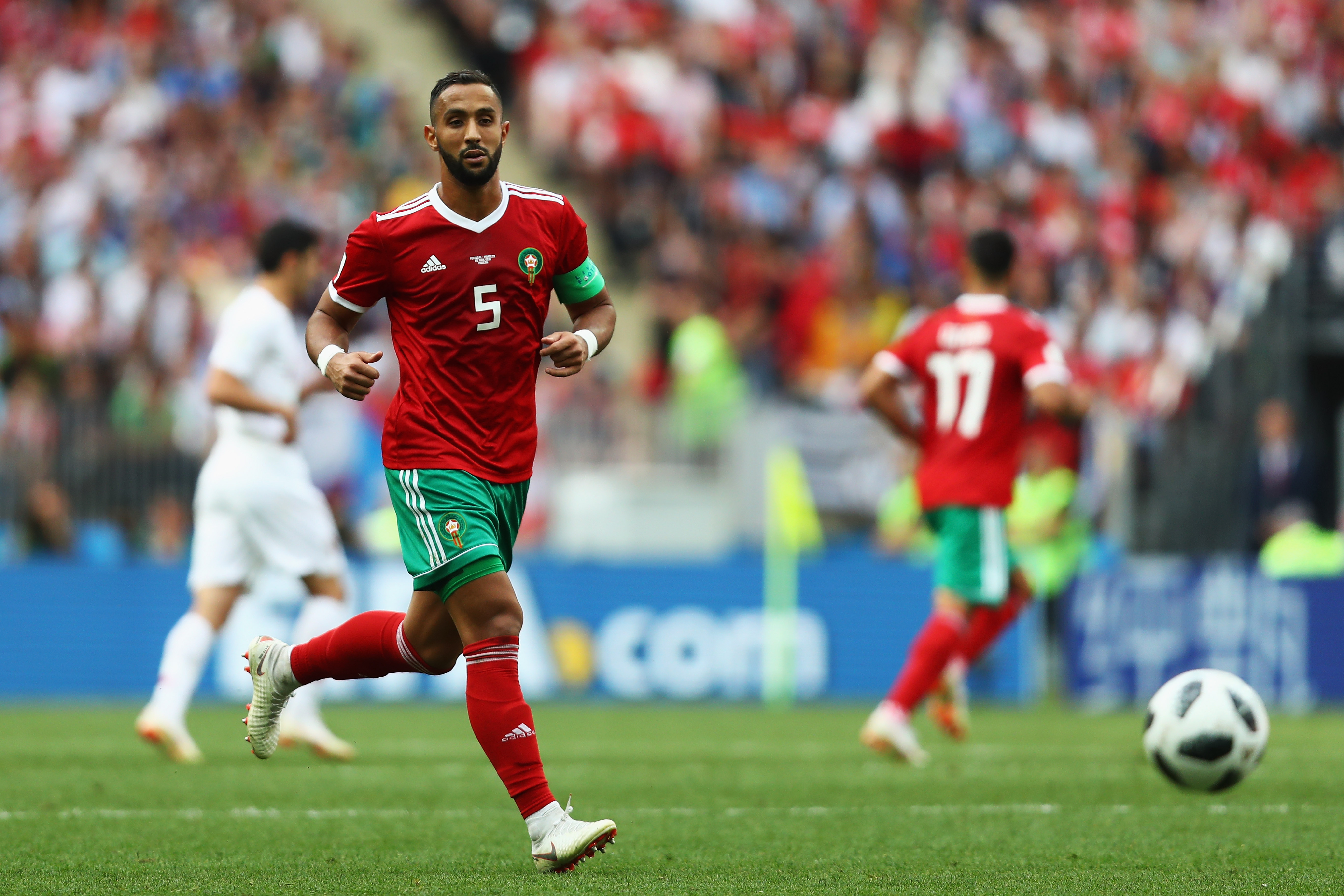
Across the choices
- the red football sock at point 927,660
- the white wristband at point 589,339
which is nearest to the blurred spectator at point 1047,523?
the red football sock at point 927,660

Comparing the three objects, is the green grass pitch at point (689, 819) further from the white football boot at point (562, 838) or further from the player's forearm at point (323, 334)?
the player's forearm at point (323, 334)

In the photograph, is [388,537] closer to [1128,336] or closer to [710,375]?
[710,375]

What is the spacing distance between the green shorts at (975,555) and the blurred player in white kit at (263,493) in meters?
2.88

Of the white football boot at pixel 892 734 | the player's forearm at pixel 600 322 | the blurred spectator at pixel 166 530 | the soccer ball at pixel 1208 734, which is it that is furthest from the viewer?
the blurred spectator at pixel 166 530

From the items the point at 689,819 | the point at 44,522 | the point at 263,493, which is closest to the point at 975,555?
the point at 689,819

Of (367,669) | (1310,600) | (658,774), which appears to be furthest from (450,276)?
(1310,600)

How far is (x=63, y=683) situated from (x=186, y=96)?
757 cm

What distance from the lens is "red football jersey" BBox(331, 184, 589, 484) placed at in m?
5.52

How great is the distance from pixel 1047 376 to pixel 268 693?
3.97 meters

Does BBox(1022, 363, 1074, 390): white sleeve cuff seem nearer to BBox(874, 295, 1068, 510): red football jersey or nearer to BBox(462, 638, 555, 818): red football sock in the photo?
BBox(874, 295, 1068, 510): red football jersey

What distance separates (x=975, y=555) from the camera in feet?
28.4

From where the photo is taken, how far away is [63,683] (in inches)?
580

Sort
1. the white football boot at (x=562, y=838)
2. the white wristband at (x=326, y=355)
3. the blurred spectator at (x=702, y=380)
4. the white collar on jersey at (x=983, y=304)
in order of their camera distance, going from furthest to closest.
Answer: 1. the blurred spectator at (x=702, y=380)
2. the white collar on jersey at (x=983, y=304)
3. the white wristband at (x=326, y=355)
4. the white football boot at (x=562, y=838)

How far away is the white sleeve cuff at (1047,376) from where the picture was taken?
8.36 metres
